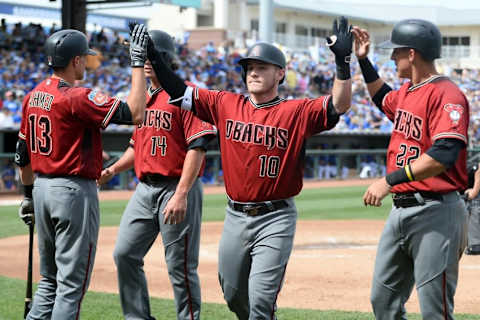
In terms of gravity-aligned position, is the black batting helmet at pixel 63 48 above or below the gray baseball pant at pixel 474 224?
above

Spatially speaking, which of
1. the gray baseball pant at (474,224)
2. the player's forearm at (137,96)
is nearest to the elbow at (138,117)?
the player's forearm at (137,96)

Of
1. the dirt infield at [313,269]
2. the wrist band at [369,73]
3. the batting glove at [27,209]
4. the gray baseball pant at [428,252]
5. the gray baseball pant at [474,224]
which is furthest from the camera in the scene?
the gray baseball pant at [474,224]

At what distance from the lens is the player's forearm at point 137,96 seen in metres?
4.64

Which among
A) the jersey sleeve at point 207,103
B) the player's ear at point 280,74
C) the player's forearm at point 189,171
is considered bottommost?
the player's forearm at point 189,171

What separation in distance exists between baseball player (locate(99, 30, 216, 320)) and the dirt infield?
68.0 inches

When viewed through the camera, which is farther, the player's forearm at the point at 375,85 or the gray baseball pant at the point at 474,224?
the gray baseball pant at the point at 474,224

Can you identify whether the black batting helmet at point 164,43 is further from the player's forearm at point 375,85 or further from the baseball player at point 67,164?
the player's forearm at point 375,85

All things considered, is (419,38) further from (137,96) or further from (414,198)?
(137,96)

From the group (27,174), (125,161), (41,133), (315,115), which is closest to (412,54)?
(315,115)

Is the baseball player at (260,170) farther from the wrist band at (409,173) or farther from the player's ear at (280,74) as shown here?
the wrist band at (409,173)

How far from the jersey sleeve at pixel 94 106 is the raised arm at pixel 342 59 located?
133cm

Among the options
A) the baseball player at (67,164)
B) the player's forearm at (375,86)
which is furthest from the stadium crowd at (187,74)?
the player's forearm at (375,86)

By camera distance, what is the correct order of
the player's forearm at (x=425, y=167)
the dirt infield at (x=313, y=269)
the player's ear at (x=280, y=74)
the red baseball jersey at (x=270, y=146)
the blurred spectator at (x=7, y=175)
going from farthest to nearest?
the blurred spectator at (x=7, y=175) → the dirt infield at (x=313, y=269) → the player's ear at (x=280, y=74) → the red baseball jersey at (x=270, y=146) → the player's forearm at (x=425, y=167)

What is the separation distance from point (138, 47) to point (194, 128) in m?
0.98
